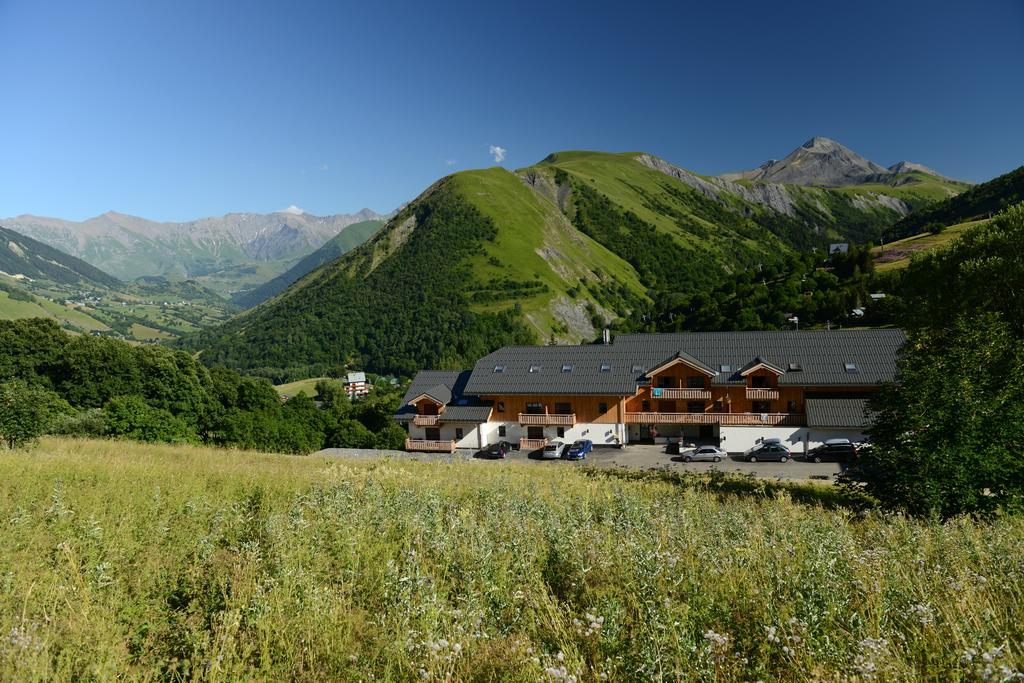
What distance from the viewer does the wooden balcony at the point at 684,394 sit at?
43594 mm

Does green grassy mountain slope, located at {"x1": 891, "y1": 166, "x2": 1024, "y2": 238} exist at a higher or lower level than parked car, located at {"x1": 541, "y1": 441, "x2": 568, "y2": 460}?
higher

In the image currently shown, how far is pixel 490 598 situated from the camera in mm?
5691

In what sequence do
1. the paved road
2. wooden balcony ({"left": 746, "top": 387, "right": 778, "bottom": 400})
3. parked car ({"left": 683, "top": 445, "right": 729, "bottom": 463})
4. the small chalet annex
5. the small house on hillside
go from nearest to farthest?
the paved road → parked car ({"left": 683, "top": 445, "right": 729, "bottom": 463}) → the small chalet annex → wooden balcony ({"left": 746, "top": 387, "right": 778, "bottom": 400}) → the small house on hillside

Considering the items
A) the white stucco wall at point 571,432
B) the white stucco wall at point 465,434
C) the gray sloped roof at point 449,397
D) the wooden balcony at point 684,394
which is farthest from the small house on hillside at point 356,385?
the wooden balcony at point 684,394

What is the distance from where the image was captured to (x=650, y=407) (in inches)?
1773

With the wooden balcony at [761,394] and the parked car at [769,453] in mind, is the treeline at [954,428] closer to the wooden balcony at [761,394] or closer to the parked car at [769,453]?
the parked car at [769,453]

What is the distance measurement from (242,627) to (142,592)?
1720 millimetres

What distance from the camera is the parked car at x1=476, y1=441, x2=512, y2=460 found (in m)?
42.0

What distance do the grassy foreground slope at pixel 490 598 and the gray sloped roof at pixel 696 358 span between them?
36131 millimetres

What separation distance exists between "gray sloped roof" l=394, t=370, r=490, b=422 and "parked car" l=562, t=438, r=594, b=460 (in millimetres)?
8486

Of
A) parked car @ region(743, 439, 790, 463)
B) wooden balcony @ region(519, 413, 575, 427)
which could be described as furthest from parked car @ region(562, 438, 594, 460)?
parked car @ region(743, 439, 790, 463)

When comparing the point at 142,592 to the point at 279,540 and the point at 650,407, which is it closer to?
the point at 279,540

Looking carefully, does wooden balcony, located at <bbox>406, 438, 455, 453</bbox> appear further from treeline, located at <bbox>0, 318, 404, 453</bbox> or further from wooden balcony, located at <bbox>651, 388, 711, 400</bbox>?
wooden balcony, located at <bbox>651, 388, 711, 400</bbox>

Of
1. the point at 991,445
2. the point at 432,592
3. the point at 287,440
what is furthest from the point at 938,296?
the point at 287,440
